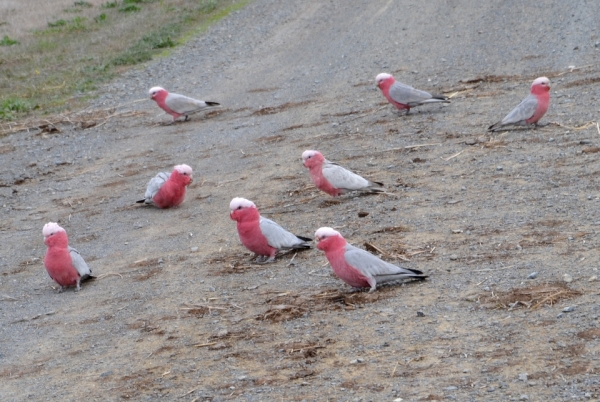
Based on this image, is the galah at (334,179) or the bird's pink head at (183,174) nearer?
the galah at (334,179)

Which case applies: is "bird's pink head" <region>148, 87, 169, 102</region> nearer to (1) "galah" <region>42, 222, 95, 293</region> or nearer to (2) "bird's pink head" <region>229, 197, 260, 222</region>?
(1) "galah" <region>42, 222, 95, 293</region>

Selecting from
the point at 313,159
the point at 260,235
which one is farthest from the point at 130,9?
the point at 260,235

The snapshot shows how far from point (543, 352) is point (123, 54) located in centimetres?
1439

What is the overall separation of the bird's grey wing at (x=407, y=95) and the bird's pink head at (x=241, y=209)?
15.3 feet

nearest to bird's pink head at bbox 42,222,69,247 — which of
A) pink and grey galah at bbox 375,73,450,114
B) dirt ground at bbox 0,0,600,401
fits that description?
dirt ground at bbox 0,0,600,401

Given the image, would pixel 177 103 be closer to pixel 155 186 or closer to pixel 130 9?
pixel 155 186

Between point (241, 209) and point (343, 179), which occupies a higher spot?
point (241, 209)

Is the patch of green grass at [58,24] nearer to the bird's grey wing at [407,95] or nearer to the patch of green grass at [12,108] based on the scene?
the patch of green grass at [12,108]

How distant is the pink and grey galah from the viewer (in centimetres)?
1118

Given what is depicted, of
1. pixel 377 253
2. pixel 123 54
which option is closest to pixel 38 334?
pixel 377 253

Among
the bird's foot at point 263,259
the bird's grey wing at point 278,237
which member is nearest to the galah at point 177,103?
the bird's foot at point 263,259

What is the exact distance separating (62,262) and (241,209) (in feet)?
4.91

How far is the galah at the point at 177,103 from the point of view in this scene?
13234 millimetres

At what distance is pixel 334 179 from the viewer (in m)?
8.28
